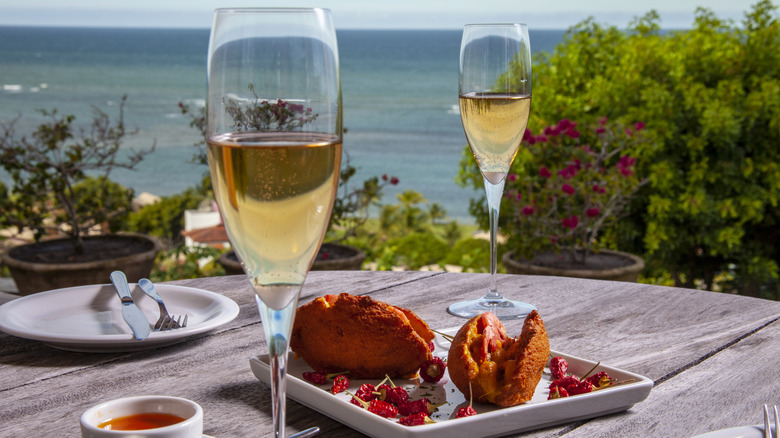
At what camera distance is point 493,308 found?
4.92 feet

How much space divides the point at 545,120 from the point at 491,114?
14.6 ft

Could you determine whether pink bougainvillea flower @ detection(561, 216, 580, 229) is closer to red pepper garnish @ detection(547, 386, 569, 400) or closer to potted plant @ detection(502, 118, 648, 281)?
potted plant @ detection(502, 118, 648, 281)

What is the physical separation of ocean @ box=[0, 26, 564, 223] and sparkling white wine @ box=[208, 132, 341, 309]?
1663 cm

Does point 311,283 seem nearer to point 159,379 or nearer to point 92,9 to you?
point 159,379

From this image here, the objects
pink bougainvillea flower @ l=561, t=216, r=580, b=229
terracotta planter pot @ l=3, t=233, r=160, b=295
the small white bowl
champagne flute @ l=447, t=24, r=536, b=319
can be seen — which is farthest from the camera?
terracotta planter pot @ l=3, t=233, r=160, b=295

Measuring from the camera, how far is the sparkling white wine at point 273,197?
2.22ft

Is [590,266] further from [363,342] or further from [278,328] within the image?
[278,328]

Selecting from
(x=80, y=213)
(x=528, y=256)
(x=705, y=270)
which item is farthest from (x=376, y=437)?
(x=705, y=270)

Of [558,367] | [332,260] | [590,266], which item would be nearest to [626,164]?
[590,266]

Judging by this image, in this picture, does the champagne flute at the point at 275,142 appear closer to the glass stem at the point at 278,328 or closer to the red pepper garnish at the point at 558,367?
the glass stem at the point at 278,328

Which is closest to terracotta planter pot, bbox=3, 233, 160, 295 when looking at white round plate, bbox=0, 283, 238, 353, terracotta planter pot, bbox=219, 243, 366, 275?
terracotta planter pot, bbox=219, 243, 366, 275

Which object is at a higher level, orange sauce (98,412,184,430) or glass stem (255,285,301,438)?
glass stem (255,285,301,438)

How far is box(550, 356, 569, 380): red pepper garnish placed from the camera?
40.5 inches

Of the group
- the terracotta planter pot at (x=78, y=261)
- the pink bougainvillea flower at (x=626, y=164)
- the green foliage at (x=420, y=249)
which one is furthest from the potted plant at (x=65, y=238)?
the green foliage at (x=420, y=249)
